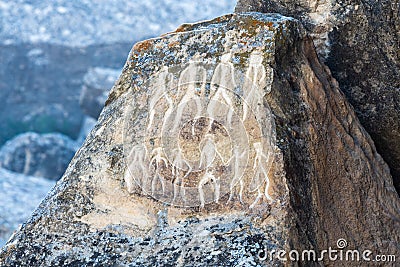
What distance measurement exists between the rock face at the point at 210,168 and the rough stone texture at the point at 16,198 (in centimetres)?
409

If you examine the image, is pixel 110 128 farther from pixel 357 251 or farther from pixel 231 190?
pixel 357 251

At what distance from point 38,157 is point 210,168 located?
8.59 m

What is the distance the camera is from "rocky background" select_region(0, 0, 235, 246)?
12.6 metres

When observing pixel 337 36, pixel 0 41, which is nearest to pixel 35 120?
pixel 0 41

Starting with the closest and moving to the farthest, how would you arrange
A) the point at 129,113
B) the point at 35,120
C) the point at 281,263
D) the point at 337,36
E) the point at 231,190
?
the point at 281,263
the point at 231,190
the point at 129,113
the point at 337,36
the point at 35,120

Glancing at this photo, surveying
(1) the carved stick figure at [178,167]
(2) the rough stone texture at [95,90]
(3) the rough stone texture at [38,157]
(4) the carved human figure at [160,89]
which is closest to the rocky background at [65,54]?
(2) the rough stone texture at [95,90]

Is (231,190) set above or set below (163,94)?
below

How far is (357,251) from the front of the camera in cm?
245

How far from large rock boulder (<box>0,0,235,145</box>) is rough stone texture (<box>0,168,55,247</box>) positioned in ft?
12.6

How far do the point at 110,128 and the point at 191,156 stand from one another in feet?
0.99

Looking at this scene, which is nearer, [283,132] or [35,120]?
[283,132]

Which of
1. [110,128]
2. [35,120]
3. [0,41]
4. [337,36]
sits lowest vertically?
[110,128]

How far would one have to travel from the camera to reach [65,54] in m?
12.9

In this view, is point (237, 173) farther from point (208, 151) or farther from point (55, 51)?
point (55, 51)
